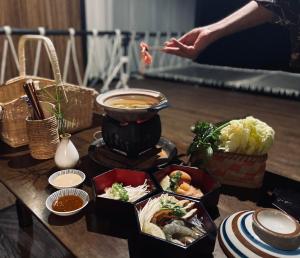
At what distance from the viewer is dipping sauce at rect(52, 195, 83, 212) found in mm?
866

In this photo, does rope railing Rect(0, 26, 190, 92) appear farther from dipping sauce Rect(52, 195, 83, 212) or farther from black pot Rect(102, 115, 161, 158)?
dipping sauce Rect(52, 195, 83, 212)

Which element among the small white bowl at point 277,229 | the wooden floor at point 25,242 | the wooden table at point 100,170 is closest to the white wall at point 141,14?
the wooden table at point 100,170

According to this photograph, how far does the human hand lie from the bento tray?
0.42 metres

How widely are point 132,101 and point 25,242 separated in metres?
0.97

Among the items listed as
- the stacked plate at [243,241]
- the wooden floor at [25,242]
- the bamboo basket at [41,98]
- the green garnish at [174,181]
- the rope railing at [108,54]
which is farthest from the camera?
the rope railing at [108,54]

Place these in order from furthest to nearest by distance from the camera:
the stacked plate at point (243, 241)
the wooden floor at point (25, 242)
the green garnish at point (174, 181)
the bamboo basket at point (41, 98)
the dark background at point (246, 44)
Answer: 1. the dark background at point (246, 44)
2. the wooden floor at point (25, 242)
3. the bamboo basket at point (41, 98)
4. the green garnish at point (174, 181)
5. the stacked plate at point (243, 241)

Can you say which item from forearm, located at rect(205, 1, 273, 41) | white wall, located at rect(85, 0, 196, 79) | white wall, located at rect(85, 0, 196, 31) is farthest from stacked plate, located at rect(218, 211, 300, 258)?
white wall, located at rect(85, 0, 196, 31)

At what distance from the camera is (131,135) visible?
3.51 feet

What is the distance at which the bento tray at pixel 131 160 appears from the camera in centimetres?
110

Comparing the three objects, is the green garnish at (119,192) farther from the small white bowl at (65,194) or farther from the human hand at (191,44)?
the human hand at (191,44)

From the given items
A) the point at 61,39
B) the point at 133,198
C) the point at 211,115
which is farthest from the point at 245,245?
the point at 61,39

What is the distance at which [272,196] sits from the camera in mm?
992

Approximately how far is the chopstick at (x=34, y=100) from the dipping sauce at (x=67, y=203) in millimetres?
416

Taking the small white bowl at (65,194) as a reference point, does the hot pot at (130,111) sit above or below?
above
